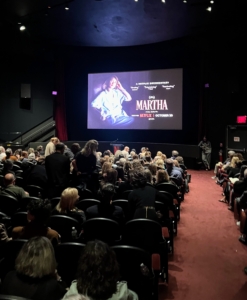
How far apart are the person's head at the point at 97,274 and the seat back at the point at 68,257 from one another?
0.65 metres

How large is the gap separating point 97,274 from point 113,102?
39.1ft

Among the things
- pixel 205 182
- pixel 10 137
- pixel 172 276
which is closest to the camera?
pixel 172 276

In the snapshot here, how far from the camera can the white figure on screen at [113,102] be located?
12.9 metres

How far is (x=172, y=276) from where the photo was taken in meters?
3.21

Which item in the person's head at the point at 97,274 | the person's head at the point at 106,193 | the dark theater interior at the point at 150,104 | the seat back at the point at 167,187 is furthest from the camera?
the seat back at the point at 167,187

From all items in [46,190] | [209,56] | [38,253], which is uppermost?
[209,56]

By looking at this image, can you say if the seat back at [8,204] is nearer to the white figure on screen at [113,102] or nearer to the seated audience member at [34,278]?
the seated audience member at [34,278]

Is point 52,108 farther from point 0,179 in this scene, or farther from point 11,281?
point 11,281

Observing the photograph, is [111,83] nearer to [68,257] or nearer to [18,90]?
[18,90]

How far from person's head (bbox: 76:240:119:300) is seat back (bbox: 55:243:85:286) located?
65 centimetres

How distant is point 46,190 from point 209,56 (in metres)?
9.31

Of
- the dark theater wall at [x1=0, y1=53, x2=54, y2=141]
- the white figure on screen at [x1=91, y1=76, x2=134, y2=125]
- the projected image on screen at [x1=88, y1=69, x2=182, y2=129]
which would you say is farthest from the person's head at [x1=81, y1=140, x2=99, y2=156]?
the dark theater wall at [x1=0, y1=53, x2=54, y2=141]

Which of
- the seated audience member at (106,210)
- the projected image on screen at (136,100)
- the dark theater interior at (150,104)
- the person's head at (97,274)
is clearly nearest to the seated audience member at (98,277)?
the person's head at (97,274)

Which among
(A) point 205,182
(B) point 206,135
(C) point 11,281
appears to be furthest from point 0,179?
(B) point 206,135
